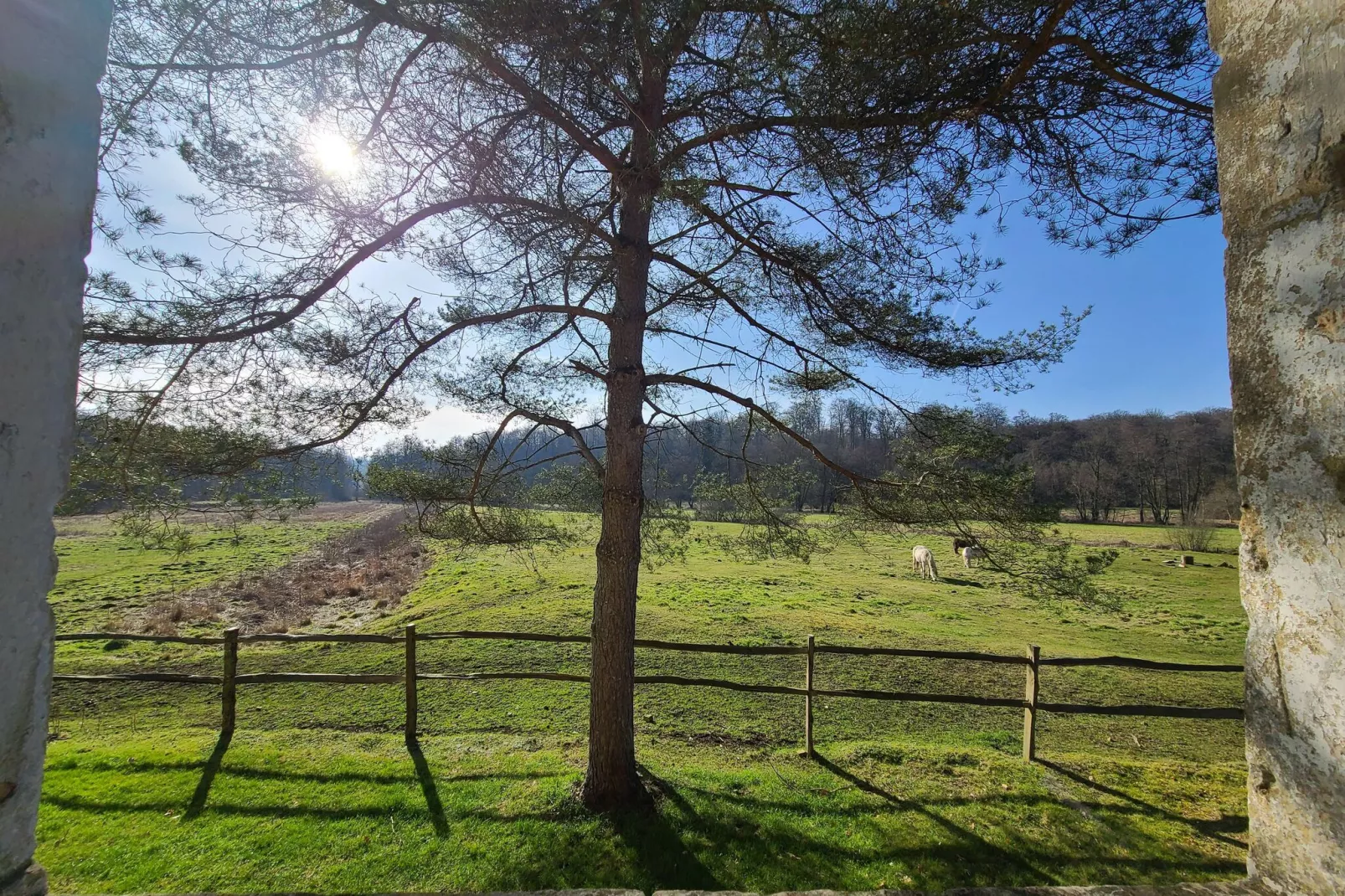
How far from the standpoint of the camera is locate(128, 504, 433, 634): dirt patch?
44.2 ft

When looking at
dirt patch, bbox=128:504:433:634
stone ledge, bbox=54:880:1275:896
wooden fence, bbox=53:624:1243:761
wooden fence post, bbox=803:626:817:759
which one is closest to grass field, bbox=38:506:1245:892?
wooden fence post, bbox=803:626:817:759

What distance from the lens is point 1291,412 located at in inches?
39.2

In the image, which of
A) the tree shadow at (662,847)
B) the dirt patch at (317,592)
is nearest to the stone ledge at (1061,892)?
the tree shadow at (662,847)

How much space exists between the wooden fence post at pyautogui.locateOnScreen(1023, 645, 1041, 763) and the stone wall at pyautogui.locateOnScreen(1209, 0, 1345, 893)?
5.60 metres

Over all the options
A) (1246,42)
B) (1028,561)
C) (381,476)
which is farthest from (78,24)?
(1028,561)

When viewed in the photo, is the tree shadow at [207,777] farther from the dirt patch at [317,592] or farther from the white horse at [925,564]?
the white horse at [925,564]

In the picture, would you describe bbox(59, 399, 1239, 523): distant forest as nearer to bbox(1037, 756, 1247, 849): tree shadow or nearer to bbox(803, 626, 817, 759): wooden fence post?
bbox(803, 626, 817, 759): wooden fence post

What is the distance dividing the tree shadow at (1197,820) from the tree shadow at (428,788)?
6.01 metres

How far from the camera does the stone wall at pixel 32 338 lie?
35.9 inches

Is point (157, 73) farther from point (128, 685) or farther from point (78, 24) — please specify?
point (128, 685)

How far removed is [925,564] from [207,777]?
59.3ft

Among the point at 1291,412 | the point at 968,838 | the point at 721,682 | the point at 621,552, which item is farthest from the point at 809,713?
the point at 1291,412

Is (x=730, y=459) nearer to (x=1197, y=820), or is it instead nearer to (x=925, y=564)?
(x=1197, y=820)

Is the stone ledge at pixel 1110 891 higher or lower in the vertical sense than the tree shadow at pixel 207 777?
higher
